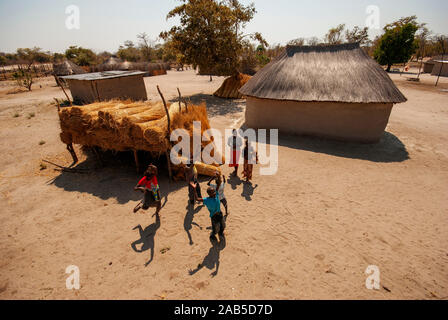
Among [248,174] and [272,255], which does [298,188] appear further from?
[272,255]

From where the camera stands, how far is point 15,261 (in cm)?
438

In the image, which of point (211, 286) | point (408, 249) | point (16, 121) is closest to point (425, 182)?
point (408, 249)

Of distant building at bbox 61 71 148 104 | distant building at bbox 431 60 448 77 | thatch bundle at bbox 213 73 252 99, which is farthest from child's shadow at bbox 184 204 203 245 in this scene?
distant building at bbox 431 60 448 77

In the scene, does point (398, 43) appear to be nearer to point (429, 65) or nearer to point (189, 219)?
point (429, 65)

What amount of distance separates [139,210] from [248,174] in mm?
3359

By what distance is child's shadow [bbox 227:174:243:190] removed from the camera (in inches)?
267

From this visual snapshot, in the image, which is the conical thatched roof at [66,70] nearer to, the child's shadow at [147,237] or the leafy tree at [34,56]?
the child's shadow at [147,237]

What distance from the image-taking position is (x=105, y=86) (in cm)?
1488

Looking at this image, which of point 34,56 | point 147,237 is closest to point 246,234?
point 147,237

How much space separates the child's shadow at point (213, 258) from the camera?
13.5 ft

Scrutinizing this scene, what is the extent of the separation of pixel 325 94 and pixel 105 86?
14.0m

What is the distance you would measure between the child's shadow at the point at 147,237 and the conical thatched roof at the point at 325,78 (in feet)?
25.7
